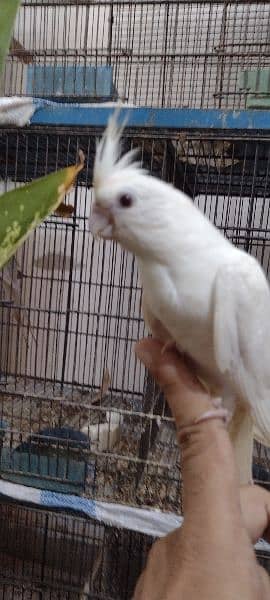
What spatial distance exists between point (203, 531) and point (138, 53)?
1.64 m

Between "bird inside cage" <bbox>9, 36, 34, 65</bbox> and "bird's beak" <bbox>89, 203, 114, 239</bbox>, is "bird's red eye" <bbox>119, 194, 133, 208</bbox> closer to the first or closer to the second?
"bird's beak" <bbox>89, 203, 114, 239</bbox>

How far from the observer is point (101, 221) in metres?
0.62

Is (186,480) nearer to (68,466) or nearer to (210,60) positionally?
(68,466)

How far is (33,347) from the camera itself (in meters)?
1.83

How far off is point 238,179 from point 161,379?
1.05m

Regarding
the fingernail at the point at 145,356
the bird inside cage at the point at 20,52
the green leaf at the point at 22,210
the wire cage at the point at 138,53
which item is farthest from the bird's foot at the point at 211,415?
the bird inside cage at the point at 20,52

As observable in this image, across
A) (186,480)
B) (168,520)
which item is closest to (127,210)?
(186,480)

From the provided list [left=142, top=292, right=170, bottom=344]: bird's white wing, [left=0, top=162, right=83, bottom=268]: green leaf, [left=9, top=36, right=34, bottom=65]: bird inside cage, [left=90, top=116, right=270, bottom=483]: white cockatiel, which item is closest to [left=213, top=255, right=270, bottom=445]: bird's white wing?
[left=90, top=116, right=270, bottom=483]: white cockatiel

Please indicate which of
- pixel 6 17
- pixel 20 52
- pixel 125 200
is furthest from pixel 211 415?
pixel 20 52

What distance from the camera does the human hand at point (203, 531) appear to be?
471 millimetres

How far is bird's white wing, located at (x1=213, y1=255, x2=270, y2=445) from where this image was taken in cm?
62

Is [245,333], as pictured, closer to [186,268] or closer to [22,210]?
[186,268]

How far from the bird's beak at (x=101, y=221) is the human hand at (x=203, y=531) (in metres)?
0.21

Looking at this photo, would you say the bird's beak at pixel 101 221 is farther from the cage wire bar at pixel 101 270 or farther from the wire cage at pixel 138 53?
the wire cage at pixel 138 53
